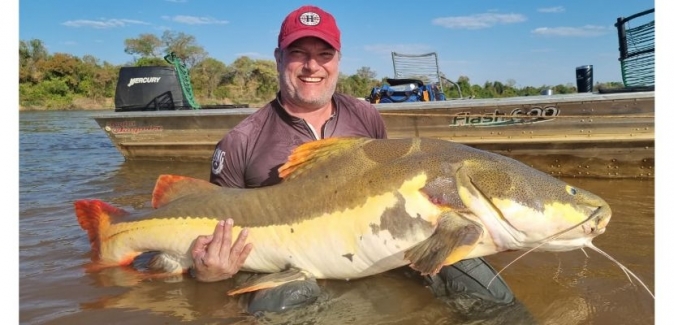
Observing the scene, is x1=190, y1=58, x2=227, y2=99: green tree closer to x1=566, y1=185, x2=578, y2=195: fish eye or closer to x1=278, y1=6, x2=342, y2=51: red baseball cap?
x1=278, y1=6, x2=342, y2=51: red baseball cap

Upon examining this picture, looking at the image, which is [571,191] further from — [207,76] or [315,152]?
[207,76]

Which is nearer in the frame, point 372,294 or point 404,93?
point 372,294

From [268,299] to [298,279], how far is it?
0.69ft

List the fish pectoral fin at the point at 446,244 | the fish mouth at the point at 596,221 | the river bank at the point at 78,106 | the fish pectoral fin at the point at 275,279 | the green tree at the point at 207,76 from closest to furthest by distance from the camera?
the fish pectoral fin at the point at 446,244 < the fish mouth at the point at 596,221 < the fish pectoral fin at the point at 275,279 < the river bank at the point at 78,106 < the green tree at the point at 207,76

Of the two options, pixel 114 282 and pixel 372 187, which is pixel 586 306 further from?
pixel 114 282

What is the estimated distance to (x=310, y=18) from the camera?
11.0ft

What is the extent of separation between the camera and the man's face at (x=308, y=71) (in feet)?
11.3

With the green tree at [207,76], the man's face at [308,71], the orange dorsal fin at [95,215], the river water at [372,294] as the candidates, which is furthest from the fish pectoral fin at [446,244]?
the green tree at [207,76]

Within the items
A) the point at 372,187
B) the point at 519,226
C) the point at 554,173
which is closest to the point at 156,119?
the point at 554,173

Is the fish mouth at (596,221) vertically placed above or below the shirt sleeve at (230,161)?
below

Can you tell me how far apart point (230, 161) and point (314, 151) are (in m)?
0.77

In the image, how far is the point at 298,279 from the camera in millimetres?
2885

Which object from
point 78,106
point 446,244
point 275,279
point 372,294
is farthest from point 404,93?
point 78,106

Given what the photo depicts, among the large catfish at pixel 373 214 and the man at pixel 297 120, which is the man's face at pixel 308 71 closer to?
the man at pixel 297 120
